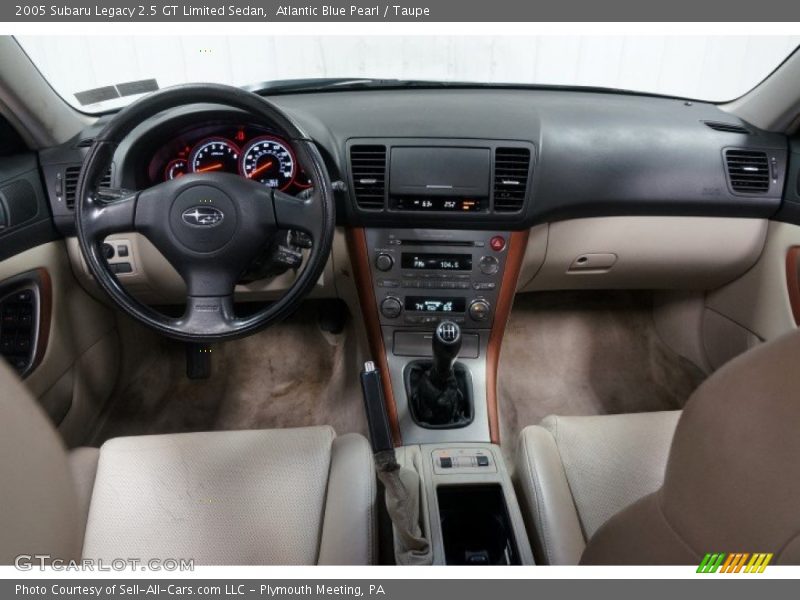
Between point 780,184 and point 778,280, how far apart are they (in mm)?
274

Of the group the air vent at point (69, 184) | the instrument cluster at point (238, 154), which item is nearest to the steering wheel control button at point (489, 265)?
the instrument cluster at point (238, 154)

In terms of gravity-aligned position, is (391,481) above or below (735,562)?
below

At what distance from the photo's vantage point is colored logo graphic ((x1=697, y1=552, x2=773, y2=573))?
1.82 ft

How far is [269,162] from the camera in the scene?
1.40 m

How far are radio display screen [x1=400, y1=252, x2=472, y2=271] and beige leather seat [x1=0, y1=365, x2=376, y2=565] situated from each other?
1.69ft

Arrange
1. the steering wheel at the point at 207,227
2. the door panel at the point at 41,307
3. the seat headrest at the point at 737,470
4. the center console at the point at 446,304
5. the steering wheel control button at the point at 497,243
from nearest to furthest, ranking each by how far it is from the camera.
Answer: the seat headrest at the point at 737,470, the steering wheel at the point at 207,227, the center console at the point at 446,304, the door panel at the point at 41,307, the steering wheel control button at the point at 497,243

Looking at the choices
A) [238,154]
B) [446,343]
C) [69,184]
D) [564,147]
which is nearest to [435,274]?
[446,343]

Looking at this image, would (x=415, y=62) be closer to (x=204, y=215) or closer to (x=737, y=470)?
(x=204, y=215)

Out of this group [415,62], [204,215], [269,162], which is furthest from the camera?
[415,62]

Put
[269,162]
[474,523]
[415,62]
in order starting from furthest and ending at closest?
[415,62], [269,162], [474,523]

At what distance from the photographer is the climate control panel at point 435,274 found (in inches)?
58.5

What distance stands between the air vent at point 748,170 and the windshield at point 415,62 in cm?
24

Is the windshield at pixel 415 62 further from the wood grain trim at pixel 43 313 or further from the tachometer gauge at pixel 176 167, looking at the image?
the wood grain trim at pixel 43 313

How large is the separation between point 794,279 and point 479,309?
34.2 inches
